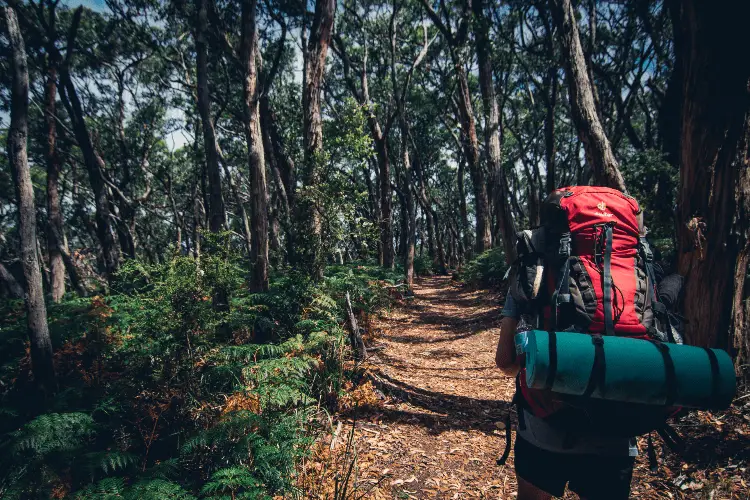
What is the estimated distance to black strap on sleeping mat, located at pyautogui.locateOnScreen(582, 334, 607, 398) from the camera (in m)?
1.19

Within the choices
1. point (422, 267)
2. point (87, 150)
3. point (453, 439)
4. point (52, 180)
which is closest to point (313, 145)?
point (453, 439)

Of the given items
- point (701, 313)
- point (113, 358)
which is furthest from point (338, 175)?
point (701, 313)

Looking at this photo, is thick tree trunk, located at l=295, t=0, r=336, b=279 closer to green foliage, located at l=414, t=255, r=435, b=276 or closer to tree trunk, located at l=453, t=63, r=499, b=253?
tree trunk, located at l=453, t=63, r=499, b=253

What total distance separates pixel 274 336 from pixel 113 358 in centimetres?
235

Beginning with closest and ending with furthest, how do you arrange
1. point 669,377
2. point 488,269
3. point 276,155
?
1. point 669,377
2. point 276,155
3. point 488,269

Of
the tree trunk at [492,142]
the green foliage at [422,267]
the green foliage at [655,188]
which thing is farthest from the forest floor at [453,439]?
the green foliage at [422,267]

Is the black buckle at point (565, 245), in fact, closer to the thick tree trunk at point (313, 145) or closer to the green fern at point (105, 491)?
the green fern at point (105, 491)

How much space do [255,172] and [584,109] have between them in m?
5.77

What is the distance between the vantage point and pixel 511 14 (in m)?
11.6

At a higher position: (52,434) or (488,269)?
(488,269)

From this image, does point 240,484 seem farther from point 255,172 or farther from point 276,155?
point 276,155

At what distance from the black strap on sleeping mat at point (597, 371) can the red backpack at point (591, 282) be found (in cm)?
13

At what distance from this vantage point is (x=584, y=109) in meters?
4.61

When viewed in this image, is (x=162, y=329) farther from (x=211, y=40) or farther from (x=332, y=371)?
(x=211, y=40)
